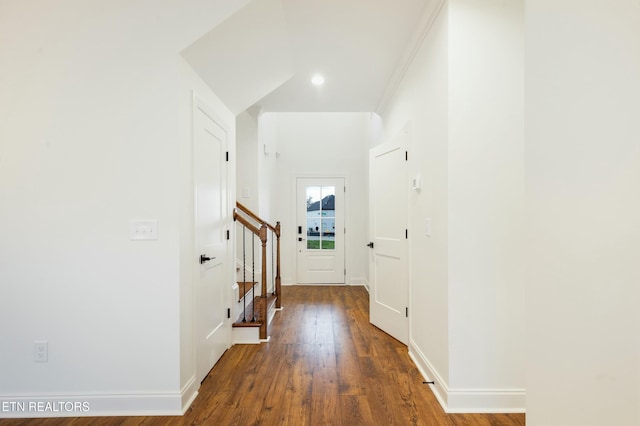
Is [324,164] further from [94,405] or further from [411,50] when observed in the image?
[94,405]

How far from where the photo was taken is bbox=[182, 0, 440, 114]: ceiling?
232 centimetres

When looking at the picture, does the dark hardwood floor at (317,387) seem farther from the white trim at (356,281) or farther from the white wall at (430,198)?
the white trim at (356,281)

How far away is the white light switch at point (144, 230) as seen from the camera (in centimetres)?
209

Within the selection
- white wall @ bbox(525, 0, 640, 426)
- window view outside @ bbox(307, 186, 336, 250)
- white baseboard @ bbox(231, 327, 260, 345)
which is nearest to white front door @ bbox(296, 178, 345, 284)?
window view outside @ bbox(307, 186, 336, 250)

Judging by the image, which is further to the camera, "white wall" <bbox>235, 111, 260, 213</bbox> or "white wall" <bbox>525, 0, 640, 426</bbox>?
"white wall" <bbox>235, 111, 260, 213</bbox>

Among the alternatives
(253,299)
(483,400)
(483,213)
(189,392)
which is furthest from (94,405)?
(483,213)

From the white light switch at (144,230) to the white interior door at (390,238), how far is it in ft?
7.08

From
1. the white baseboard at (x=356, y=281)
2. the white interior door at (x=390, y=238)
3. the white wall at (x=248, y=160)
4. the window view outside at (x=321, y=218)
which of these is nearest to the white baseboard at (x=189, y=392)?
the white interior door at (x=390, y=238)

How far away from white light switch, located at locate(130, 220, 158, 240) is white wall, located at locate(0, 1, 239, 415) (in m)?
0.04

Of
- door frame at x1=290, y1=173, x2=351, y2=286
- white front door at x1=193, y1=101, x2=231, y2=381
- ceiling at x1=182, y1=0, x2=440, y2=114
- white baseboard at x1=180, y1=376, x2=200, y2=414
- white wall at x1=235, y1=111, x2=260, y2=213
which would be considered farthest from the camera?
door frame at x1=290, y1=173, x2=351, y2=286

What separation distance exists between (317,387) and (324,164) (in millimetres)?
4520

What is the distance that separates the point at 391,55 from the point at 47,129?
9.00 feet

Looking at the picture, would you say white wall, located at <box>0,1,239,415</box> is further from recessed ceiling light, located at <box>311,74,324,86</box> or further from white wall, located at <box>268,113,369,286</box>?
white wall, located at <box>268,113,369,286</box>

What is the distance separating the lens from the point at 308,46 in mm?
2939
